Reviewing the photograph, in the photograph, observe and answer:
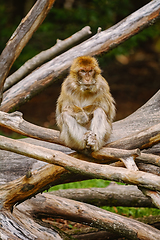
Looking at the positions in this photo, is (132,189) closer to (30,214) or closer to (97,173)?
(30,214)

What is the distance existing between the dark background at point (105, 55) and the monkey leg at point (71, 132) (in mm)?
4694

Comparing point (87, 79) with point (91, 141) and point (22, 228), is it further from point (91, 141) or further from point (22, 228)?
point (22, 228)

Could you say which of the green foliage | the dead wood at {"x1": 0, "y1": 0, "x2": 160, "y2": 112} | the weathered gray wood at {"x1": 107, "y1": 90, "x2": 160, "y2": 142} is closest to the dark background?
the dead wood at {"x1": 0, "y1": 0, "x2": 160, "y2": 112}

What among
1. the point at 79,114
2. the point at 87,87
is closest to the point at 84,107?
the point at 79,114

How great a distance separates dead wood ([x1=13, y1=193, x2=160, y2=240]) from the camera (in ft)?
13.2

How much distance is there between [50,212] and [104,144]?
124cm

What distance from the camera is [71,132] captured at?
4.11m

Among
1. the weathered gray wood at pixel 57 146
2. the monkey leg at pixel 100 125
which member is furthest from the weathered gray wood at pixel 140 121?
the monkey leg at pixel 100 125

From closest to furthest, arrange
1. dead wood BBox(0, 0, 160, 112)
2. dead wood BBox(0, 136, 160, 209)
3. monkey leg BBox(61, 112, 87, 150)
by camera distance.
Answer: dead wood BBox(0, 136, 160, 209)
monkey leg BBox(61, 112, 87, 150)
dead wood BBox(0, 0, 160, 112)

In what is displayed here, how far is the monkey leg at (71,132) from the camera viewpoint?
4.03 metres

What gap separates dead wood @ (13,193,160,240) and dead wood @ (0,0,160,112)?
1705mm

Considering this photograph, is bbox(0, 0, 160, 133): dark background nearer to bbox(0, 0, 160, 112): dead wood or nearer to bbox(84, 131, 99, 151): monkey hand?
bbox(0, 0, 160, 112): dead wood

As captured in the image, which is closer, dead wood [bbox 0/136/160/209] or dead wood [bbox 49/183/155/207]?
dead wood [bbox 0/136/160/209]

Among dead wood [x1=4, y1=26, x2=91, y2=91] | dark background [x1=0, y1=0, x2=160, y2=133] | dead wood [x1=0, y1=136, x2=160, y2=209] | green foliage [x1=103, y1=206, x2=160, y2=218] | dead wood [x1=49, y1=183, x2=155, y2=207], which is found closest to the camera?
dead wood [x1=0, y1=136, x2=160, y2=209]
